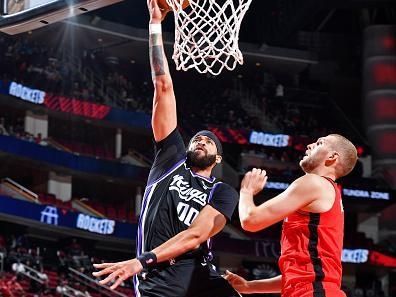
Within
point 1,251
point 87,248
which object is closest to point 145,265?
point 1,251

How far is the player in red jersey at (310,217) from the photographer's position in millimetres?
4969

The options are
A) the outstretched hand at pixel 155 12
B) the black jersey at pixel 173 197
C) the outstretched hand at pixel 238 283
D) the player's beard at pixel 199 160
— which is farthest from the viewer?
the outstretched hand at pixel 155 12

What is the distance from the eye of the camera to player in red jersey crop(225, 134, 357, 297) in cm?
497

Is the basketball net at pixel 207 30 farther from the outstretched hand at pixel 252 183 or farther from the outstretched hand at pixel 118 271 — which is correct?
the outstretched hand at pixel 118 271

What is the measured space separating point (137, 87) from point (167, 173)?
26.2 meters

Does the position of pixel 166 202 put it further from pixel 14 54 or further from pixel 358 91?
pixel 358 91

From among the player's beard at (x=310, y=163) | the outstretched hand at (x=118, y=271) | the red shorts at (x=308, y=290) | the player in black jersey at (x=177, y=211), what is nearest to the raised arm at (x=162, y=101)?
the player in black jersey at (x=177, y=211)

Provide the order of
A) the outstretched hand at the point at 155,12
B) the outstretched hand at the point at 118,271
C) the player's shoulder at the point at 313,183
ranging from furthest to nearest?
the outstretched hand at the point at 155,12
the player's shoulder at the point at 313,183
the outstretched hand at the point at 118,271

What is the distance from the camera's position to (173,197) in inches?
213

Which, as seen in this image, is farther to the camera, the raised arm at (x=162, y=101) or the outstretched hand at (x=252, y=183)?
the raised arm at (x=162, y=101)

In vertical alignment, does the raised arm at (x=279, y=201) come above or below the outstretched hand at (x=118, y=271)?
above

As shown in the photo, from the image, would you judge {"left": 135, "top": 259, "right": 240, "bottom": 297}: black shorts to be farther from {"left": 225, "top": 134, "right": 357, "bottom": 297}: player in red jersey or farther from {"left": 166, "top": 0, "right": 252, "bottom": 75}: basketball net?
{"left": 166, "top": 0, "right": 252, "bottom": 75}: basketball net

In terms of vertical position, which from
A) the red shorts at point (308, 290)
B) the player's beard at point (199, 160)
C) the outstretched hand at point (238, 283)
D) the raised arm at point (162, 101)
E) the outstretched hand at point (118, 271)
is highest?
the raised arm at point (162, 101)

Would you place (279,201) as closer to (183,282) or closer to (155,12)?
(183,282)
